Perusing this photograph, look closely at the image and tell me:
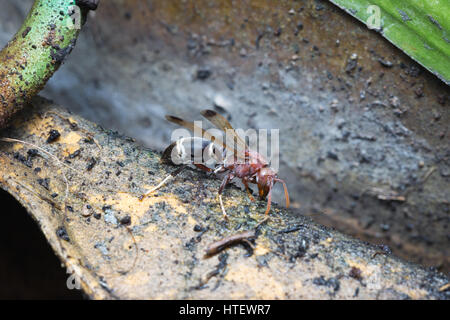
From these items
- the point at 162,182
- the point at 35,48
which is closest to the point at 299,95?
the point at 162,182

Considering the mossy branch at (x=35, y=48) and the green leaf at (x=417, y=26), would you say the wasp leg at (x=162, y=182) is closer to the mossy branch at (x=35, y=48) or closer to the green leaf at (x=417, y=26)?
the mossy branch at (x=35, y=48)

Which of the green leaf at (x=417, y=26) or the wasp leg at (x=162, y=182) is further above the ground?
the green leaf at (x=417, y=26)

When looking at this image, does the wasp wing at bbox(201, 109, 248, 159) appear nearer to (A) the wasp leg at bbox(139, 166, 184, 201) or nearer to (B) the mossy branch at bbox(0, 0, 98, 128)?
(A) the wasp leg at bbox(139, 166, 184, 201)

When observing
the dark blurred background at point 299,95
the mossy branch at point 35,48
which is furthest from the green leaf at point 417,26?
the mossy branch at point 35,48

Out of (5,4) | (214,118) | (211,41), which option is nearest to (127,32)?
(211,41)

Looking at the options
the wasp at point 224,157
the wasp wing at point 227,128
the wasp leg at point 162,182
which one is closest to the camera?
the wasp leg at point 162,182

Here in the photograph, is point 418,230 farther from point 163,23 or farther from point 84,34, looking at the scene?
point 84,34
